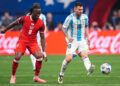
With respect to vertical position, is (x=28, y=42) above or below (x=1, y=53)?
above

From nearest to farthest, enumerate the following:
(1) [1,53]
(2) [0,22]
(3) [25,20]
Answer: (3) [25,20] < (1) [1,53] < (2) [0,22]

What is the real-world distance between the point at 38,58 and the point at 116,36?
12.9 m

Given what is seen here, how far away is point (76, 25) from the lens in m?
19.2

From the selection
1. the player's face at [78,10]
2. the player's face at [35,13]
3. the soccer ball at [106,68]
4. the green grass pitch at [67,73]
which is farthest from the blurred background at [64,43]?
the player's face at [78,10]

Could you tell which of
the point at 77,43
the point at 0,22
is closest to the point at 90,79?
the point at 77,43

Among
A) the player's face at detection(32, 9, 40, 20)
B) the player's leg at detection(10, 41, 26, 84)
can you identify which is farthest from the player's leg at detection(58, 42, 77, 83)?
the player's face at detection(32, 9, 40, 20)

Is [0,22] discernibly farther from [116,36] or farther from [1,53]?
[116,36]

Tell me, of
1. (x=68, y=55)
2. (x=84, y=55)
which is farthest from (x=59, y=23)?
(x=68, y=55)

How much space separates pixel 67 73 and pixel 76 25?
2995 millimetres

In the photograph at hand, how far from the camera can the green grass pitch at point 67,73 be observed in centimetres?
1838

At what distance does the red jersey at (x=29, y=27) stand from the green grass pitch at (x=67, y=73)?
1.26 meters

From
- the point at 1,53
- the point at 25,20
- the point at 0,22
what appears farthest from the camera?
the point at 0,22

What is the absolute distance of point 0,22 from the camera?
34469 mm

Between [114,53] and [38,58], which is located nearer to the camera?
[38,58]
